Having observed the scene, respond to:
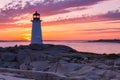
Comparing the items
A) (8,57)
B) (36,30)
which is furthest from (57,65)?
(36,30)

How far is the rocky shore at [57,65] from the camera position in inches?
604

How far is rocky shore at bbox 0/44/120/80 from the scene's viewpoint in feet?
50.4

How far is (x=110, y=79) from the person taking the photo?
15.2 meters

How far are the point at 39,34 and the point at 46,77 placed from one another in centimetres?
2613

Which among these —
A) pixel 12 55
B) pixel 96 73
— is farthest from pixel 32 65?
pixel 96 73

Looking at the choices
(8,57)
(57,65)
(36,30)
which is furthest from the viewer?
(36,30)

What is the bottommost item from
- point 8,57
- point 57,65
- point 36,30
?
point 8,57

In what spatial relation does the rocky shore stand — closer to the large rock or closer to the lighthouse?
the large rock

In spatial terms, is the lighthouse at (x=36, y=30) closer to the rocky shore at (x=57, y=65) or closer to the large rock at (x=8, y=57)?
the rocky shore at (x=57, y=65)

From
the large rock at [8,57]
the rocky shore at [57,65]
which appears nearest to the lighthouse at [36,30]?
the rocky shore at [57,65]

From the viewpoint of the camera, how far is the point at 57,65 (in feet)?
70.7

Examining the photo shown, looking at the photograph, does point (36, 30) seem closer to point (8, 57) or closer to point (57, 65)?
point (8, 57)

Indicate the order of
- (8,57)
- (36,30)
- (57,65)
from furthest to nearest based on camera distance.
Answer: (36,30), (8,57), (57,65)

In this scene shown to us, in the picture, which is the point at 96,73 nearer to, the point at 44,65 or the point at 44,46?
the point at 44,65
